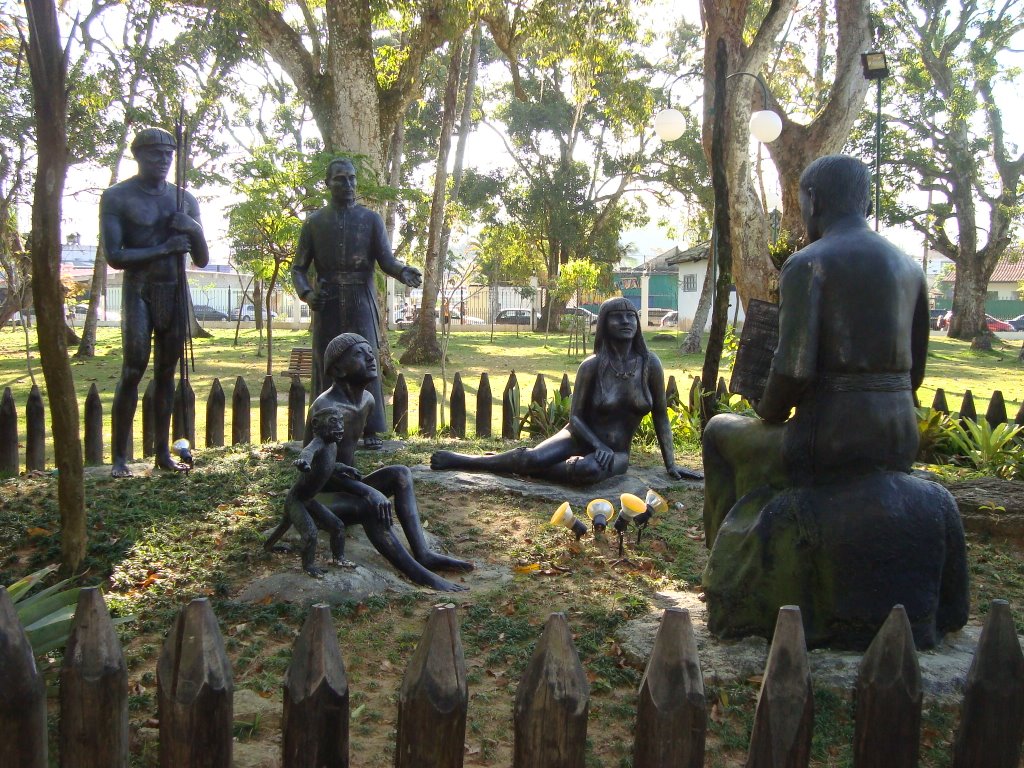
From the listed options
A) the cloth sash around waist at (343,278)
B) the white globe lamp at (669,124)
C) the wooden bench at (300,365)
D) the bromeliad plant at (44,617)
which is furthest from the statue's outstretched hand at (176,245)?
the wooden bench at (300,365)

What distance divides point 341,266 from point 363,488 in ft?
11.8

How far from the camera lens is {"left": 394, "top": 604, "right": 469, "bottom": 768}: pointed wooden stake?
Answer: 6.80 feet

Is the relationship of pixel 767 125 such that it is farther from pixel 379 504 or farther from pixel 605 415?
pixel 379 504

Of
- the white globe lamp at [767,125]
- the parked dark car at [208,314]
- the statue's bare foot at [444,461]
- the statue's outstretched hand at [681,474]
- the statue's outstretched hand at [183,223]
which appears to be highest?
the white globe lamp at [767,125]

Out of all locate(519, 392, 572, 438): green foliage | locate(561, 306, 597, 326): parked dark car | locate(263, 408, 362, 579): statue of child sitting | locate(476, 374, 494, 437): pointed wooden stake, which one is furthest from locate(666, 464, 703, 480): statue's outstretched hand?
locate(561, 306, 597, 326): parked dark car

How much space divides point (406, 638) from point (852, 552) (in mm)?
1871

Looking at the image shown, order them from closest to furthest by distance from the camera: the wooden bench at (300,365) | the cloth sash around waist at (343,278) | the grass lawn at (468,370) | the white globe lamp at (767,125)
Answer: the cloth sash around waist at (343,278) < the white globe lamp at (767,125) < the grass lawn at (468,370) < the wooden bench at (300,365)

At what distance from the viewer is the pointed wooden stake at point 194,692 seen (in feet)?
6.89

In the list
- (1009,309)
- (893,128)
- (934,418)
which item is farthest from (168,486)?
(1009,309)

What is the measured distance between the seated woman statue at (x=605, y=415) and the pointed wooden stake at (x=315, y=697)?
4949 millimetres

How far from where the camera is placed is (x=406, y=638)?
12.9 ft

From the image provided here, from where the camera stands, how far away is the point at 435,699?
210cm

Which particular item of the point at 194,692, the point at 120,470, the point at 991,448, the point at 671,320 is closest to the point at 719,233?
the point at 991,448

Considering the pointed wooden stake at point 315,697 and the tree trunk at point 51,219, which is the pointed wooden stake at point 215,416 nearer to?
the tree trunk at point 51,219
